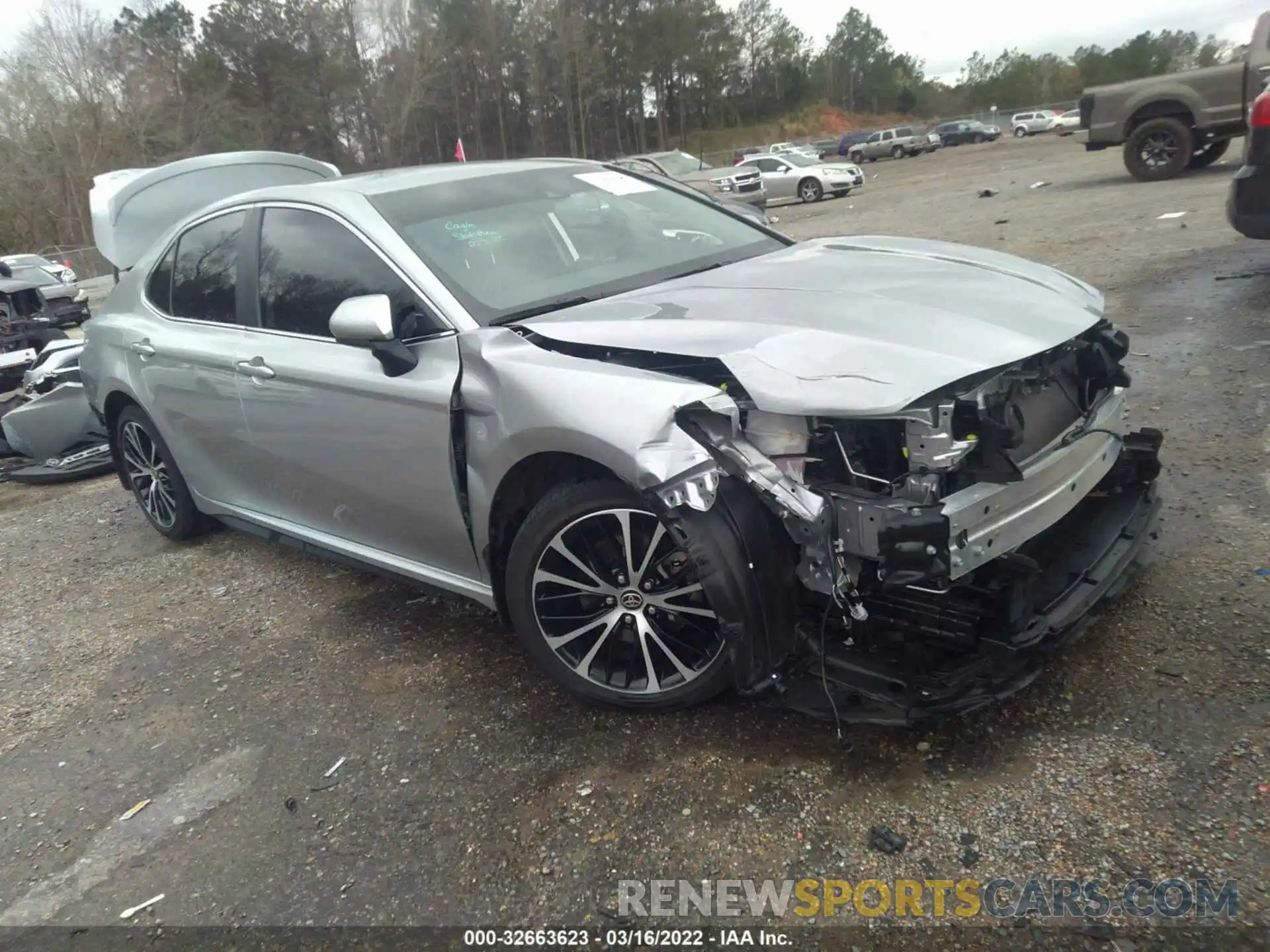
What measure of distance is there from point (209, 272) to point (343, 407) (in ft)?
4.68

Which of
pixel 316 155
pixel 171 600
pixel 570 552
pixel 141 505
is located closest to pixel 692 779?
pixel 570 552

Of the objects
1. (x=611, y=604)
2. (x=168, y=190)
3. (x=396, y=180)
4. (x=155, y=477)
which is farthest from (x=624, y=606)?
(x=168, y=190)

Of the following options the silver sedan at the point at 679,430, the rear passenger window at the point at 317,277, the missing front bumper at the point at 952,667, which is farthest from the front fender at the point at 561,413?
the missing front bumper at the point at 952,667

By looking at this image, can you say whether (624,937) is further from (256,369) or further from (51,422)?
(51,422)

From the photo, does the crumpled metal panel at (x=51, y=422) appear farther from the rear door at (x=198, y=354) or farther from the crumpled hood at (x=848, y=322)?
the crumpled hood at (x=848, y=322)

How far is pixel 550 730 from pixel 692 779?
545mm

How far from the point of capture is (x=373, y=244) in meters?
3.28

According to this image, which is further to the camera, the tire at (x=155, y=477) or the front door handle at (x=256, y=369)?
the tire at (x=155, y=477)

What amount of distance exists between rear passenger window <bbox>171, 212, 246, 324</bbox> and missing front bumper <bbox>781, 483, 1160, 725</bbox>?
2943mm

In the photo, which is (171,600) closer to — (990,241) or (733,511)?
(733,511)

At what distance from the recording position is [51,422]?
23.1ft

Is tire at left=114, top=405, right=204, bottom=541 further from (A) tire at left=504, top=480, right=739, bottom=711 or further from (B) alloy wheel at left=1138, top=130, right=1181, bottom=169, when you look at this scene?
(B) alloy wheel at left=1138, top=130, right=1181, bottom=169

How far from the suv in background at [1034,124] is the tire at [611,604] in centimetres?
5406

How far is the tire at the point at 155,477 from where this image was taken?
4.74 m
